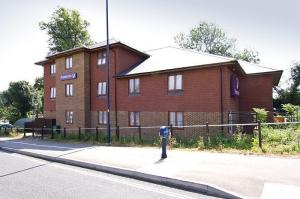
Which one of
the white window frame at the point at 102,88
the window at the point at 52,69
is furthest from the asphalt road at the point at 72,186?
the window at the point at 52,69

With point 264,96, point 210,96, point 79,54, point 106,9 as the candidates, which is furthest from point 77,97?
point 264,96

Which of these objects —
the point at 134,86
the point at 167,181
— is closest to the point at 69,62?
the point at 134,86

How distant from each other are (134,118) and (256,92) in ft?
33.7

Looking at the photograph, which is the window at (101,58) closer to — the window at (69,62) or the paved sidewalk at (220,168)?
the window at (69,62)

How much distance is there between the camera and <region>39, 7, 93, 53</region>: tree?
48.5 meters

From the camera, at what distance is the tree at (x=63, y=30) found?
1911 inches

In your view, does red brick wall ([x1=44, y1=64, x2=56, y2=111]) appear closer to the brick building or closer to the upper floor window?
the brick building

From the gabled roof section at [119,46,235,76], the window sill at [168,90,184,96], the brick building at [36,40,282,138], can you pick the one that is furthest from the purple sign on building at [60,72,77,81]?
the window sill at [168,90,184,96]

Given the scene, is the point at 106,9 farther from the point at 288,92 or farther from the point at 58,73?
the point at 288,92

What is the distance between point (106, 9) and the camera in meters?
16.8

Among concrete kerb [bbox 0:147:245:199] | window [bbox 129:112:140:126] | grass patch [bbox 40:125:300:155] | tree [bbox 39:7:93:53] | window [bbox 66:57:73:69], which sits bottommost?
concrete kerb [bbox 0:147:245:199]

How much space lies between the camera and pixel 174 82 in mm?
19984

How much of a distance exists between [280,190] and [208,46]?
155 ft

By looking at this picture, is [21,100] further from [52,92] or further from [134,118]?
[134,118]
